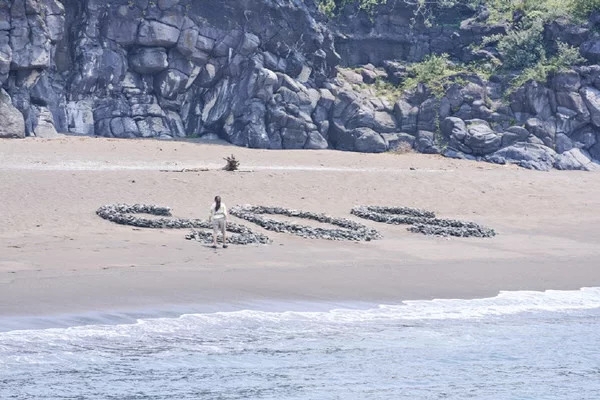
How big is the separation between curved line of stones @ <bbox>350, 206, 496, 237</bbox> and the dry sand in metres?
0.40

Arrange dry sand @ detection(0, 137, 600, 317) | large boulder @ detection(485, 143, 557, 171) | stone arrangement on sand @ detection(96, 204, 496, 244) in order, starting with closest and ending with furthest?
1. dry sand @ detection(0, 137, 600, 317)
2. stone arrangement on sand @ detection(96, 204, 496, 244)
3. large boulder @ detection(485, 143, 557, 171)

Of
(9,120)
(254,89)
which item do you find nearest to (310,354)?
(9,120)

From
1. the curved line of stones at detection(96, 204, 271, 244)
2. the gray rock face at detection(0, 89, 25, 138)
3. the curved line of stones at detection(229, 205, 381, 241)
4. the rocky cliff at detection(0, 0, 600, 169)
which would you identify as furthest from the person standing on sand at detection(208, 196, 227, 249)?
the rocky cliff at detection(0, 0, 600, 169)

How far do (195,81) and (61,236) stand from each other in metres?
15.7

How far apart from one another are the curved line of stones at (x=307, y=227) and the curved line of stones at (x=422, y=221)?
43.3 inches

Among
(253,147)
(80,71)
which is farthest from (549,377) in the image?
(80,71)

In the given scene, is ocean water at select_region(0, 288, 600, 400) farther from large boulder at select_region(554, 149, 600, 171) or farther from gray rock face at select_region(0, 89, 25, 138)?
large boulder at select_region(554, 149, 600, 171)

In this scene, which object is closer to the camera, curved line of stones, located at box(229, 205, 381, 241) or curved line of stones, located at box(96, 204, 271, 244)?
curved line of stones, located at box(96, 204, 271, 244)

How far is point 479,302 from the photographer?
1719 centimetres

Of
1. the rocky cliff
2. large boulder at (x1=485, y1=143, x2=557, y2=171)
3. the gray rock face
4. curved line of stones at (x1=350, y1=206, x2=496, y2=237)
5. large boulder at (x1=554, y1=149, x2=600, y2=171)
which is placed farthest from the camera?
large boulder at (x1=554, y1=149, x2=600, y2=171)

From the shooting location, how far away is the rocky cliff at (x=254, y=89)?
3197 centimetres

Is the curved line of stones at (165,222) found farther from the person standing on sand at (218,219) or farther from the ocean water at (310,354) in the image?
the ocean water at (310,354)

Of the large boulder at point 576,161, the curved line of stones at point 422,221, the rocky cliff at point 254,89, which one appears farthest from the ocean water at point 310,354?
the large boulder at point 576,161

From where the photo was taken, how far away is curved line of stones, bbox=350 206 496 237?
75.2ft
